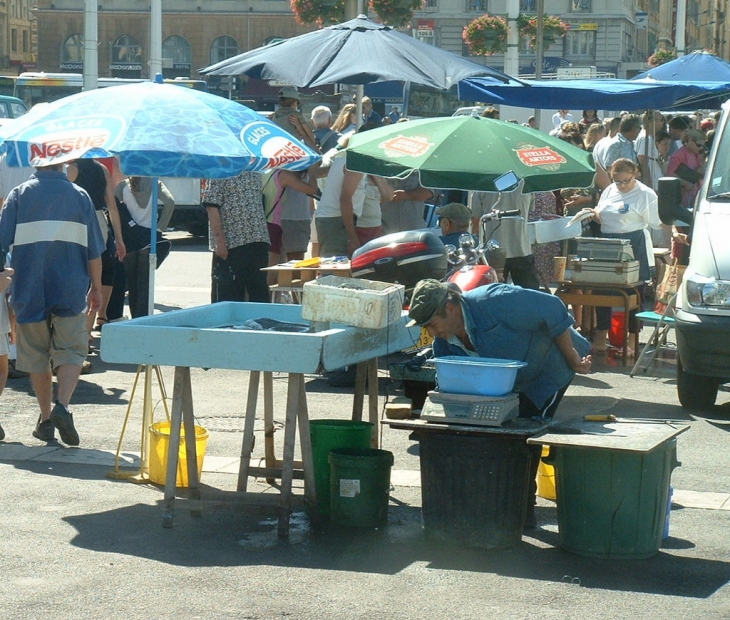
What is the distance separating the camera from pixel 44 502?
22.6ft

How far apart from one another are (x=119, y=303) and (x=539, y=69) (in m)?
15.5

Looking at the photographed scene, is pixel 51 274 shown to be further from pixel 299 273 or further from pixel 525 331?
pixel 525 331

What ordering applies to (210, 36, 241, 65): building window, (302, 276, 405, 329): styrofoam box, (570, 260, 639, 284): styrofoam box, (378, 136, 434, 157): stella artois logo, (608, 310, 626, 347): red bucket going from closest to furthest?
(302, 276, 405, 329): styrofoam box, (378, 136, 434, 157): stella artois logo, (570, 260, 639, 284): styrofoam box, (608, 310, 626, 347): red bucket, (210, 36, 241, 65): building window

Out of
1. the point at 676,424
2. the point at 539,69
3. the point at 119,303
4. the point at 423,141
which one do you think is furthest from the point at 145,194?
the point at 539,69

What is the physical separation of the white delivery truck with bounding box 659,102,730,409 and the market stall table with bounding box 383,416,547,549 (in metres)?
3.06

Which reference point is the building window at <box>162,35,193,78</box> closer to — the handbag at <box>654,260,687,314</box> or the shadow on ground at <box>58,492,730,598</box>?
the handbag at <box>654,260,687,314</box>

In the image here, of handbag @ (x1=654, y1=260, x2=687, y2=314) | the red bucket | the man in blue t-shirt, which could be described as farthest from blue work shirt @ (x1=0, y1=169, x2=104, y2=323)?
the red bucket

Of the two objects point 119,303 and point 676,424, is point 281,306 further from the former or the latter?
point 119,303

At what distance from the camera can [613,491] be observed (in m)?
5.94

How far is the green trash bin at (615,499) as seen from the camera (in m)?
5.93

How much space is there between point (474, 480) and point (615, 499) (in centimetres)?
66

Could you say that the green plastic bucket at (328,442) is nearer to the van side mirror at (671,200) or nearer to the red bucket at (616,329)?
the van side mirror at (671,200)

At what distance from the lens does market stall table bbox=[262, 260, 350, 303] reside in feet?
33.0

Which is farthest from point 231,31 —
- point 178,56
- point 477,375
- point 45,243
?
point 477,375
